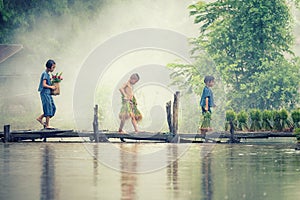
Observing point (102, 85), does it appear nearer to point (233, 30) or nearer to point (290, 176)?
point (233, 30)

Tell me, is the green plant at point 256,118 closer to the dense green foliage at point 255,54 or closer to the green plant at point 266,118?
the green plant at point 266,118

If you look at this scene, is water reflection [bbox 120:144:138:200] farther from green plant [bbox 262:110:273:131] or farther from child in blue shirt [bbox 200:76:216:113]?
green plant [bbox 262:110:273:131]

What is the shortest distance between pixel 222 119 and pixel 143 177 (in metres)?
31.7

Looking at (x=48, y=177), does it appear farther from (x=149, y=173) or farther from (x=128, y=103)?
(x=128, y=103)

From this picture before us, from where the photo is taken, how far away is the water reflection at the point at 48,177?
13.5 metres

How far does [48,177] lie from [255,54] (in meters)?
29.7

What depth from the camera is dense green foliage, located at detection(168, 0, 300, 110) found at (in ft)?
144

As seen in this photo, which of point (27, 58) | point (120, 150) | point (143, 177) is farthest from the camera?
point (27, 58)

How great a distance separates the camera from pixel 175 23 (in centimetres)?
8175

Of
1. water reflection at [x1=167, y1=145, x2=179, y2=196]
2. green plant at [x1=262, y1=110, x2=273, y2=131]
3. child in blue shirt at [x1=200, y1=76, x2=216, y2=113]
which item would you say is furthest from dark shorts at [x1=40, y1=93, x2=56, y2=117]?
green plant at [x1=262, y1=110, x2=273, y2=131]

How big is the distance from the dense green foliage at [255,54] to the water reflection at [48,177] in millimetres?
22232

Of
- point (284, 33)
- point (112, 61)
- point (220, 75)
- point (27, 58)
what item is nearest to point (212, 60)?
point (220, 75)

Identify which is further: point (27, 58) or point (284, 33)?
point (27, 58)

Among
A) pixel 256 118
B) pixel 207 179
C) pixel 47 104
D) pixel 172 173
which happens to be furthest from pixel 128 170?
pixel 256 118
